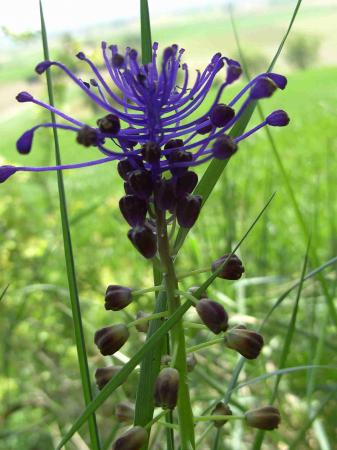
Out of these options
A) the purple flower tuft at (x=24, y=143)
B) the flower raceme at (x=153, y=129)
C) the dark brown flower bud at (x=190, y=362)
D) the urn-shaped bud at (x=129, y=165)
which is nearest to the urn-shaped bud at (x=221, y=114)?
the flower raceme at (x=153, y=129)

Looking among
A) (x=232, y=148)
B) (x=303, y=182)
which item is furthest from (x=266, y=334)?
(x=303, y=182)

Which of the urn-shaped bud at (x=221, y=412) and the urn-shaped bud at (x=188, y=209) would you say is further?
the urn-shaped bud at (x=221, y=412)

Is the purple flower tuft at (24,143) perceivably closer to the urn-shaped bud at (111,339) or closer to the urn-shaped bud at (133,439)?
the urn-shaped bud at (111,339)

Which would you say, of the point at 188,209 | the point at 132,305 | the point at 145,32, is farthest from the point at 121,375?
the point at 132,305

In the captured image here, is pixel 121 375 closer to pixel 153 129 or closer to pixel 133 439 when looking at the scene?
pixel 133 439

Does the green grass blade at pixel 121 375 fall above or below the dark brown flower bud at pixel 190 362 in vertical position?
above

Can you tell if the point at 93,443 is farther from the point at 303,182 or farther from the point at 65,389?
the point at 303,182

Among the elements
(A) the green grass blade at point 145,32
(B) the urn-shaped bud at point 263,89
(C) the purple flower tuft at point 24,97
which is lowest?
(B) the urn-shaped bud at point 263,89
